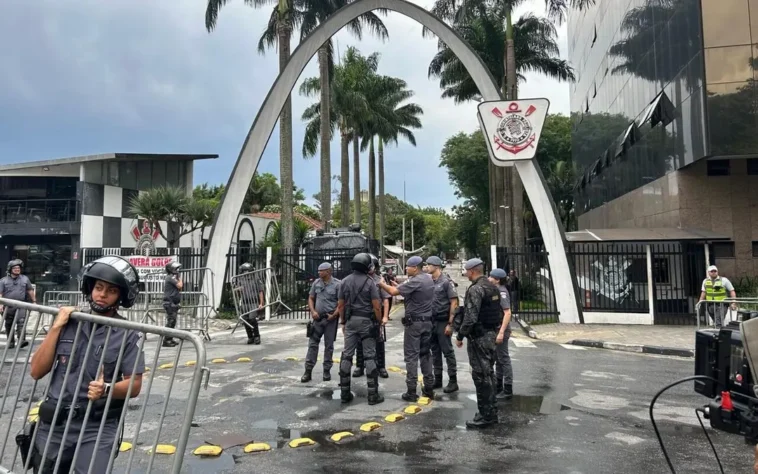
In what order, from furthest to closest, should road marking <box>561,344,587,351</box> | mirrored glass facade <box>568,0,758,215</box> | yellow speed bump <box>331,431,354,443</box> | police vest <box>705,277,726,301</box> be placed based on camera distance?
mirrored glass facade <box>568,0,758,215</box>
police vest <box>705,277,726,301</box>
road marking <box>561,344,587,351</box>
yellow speed bump <box>331,431,354,443</box>

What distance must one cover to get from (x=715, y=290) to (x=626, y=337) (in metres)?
2.13

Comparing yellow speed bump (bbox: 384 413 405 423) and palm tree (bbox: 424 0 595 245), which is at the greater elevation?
palm tree (bbox: 424 0 595 245)

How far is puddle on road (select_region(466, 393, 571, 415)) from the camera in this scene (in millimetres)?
6004

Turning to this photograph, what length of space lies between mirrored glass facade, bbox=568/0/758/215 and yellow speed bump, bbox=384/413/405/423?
515 inches

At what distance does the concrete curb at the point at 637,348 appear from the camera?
33.2 feet

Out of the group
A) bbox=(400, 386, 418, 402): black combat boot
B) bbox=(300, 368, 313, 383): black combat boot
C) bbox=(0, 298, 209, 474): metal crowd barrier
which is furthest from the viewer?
bbox=(300, 368, 313, 383): black combat boot

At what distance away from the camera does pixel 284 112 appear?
2033 cm

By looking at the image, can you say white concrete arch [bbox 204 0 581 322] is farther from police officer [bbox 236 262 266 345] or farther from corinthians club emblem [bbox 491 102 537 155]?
police officer [bbox 236 262 266 345]

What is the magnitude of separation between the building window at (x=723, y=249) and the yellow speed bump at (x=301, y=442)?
16.0m

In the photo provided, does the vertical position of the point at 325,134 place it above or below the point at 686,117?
above

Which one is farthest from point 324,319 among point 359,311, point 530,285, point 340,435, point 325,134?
point 325,134

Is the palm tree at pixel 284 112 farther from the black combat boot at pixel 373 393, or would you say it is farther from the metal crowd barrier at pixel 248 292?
the black combat boot at pixel 373 393

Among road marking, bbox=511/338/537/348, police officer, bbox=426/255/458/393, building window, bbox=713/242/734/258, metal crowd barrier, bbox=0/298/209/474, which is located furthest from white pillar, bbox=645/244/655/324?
metal crowd barrier, bbox=0/298/209/474

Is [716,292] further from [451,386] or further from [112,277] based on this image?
[112,277]
